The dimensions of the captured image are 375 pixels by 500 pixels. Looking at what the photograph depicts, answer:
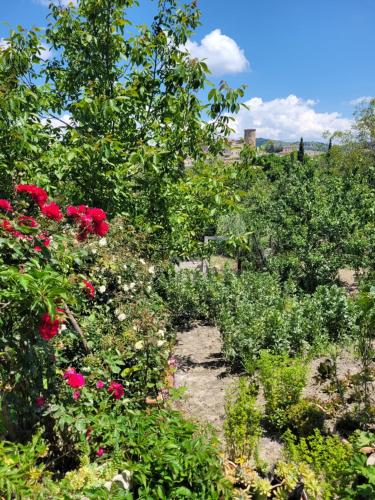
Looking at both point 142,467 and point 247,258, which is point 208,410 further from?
point 247,258

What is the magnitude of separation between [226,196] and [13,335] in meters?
3.00

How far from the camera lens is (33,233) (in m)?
2.22

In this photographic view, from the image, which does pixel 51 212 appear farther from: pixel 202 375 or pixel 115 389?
pixel 202 375

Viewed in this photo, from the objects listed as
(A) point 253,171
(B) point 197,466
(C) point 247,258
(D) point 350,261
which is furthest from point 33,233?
(C) point 247,258

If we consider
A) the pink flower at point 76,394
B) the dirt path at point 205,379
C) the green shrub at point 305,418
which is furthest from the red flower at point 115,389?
the green shrub at point 305,418

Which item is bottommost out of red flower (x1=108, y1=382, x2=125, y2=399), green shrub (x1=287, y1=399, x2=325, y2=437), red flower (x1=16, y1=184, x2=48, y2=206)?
green shrub (x1=287, y1=399, x2=325, y2=437)

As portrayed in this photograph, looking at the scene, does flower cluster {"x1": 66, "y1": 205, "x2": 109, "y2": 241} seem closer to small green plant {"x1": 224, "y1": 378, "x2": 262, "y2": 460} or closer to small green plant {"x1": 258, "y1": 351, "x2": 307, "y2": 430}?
small green plant {"x1": 224, "y1": 378, "x2": 262, "y2": 460}

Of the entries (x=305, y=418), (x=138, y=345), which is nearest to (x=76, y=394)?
(x=138, y=345)

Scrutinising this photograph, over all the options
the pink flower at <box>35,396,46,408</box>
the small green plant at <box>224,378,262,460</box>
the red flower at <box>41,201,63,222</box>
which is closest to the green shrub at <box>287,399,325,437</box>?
the small green plant at <box>224,378,262,460</box>

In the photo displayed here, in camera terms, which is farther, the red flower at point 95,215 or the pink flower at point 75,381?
the red flower at point 95,215

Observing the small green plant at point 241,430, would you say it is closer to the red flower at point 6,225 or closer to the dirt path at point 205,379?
the dirt path at point 205,379

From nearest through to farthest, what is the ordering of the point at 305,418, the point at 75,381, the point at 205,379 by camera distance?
1. the point at 75,381
2. the point at 305,418
3. the point at 205,379

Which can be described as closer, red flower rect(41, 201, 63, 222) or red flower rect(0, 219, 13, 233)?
red flower rect(0, 219, 13, 233)

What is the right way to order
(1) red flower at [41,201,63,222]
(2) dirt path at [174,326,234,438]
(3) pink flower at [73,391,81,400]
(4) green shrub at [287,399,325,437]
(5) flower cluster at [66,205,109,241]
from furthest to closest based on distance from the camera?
(2) dirt path at [174,326,234,438], (4) green shrub at [287,399,325,437], (5) flower cluster at [66,205,109,241], (1) red flower at [41,201,63,222], (3) pink flower at [73,391,81,400]
